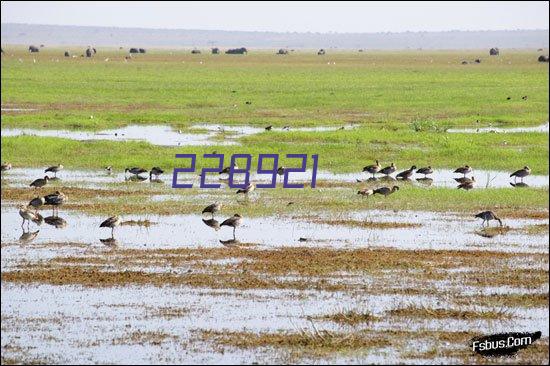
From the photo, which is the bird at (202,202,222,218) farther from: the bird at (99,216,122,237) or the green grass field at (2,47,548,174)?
the green grass field at (2,47,548,174)

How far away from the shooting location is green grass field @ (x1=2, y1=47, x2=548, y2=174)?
31.2 m

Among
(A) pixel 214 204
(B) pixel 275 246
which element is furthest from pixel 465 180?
(B) pixel 275 246

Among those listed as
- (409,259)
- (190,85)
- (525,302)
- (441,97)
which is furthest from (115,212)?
(190,85)

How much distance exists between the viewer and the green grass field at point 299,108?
31.2 metres

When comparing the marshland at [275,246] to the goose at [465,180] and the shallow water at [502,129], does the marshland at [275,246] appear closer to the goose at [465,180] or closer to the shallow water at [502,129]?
the shallow water at [502,129]

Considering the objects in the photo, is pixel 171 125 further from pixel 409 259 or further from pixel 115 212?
pixel 409 259

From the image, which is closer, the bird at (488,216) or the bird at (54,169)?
the bird at (488,216)

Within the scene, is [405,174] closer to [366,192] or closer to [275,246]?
[366,192]

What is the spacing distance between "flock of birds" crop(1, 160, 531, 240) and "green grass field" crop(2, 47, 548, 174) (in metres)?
1.87

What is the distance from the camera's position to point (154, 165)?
94.8 feet

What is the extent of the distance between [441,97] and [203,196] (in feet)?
101

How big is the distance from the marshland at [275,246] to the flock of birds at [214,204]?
0.18 m

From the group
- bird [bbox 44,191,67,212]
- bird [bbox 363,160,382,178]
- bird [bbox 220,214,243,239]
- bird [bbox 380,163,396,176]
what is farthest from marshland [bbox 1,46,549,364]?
bird [bbox 380,163,396,176]

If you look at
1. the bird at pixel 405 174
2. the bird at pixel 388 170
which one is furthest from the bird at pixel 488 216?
the bird at pixel 388 170
